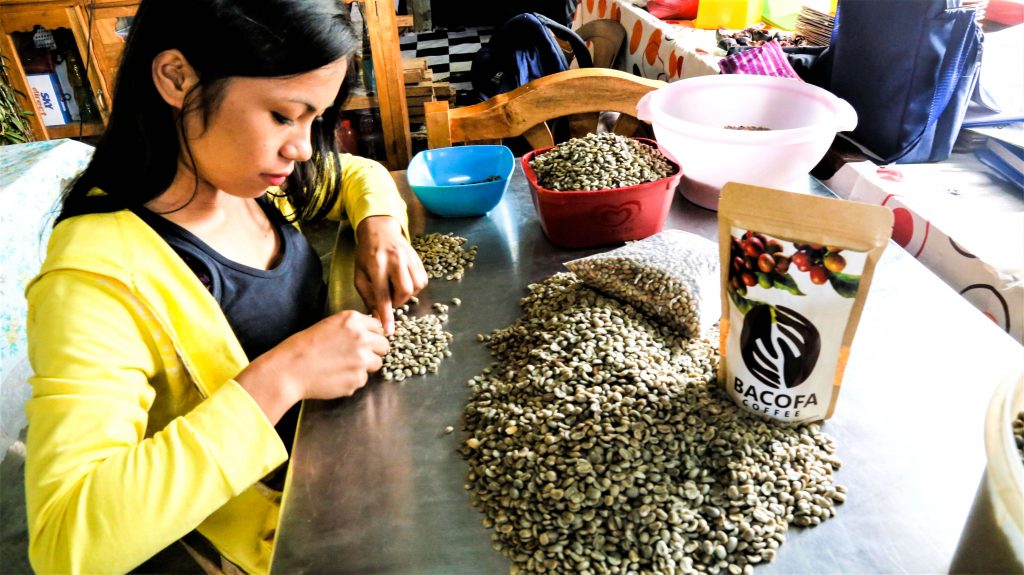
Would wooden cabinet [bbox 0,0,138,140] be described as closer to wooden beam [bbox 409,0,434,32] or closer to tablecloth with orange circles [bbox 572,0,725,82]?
tablecloth with orange circles [bbox 572,0,725,82]

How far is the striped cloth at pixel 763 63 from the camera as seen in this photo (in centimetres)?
211

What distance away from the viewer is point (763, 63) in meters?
2.11

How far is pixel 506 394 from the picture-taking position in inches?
35.9

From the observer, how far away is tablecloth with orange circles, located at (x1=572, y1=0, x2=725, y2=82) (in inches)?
99.3

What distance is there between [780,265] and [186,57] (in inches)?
33.5

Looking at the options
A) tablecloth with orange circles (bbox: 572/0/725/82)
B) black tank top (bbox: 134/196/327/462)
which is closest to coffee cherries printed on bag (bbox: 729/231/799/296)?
black tank top (bbox: 134/196/327/462)

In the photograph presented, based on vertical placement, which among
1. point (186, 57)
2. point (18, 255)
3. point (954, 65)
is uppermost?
point (186, 57)

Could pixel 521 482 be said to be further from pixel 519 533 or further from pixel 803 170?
pixel 803 170

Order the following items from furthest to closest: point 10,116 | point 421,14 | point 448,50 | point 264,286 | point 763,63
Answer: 1. point 421,14
2. point 448,50
3. point 10,116
4. point 763,63
5. point 264,286

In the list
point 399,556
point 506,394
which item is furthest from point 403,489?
point 506,394

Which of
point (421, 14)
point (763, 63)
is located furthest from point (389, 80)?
point (421, 14)

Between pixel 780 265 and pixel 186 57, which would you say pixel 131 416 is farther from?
pixel 780 265

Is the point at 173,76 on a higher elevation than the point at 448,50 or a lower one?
higher

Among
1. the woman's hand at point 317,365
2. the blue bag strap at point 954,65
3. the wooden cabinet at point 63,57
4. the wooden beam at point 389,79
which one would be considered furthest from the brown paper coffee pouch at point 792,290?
the wooden cabinet at point 63,57
